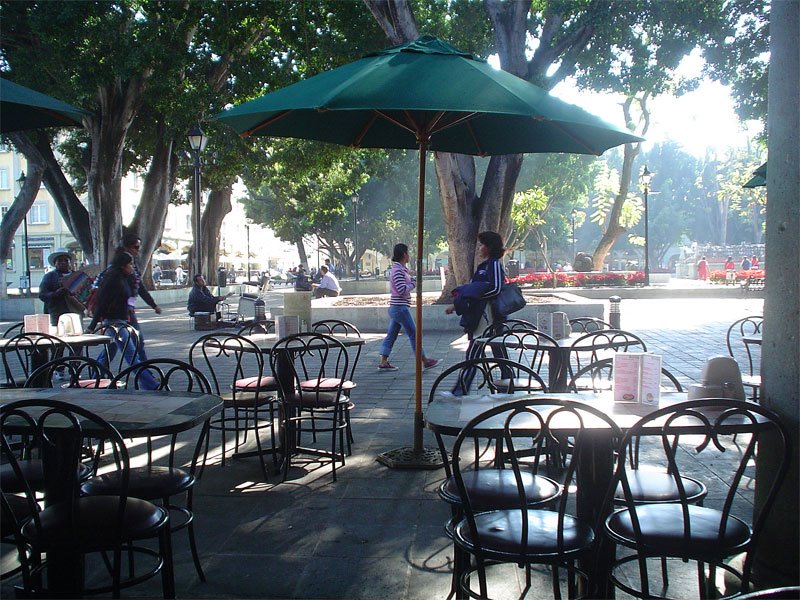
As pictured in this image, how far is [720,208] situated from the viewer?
6725 cm

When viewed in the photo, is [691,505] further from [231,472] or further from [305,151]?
[305,151]

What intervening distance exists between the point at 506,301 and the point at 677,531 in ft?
14.6

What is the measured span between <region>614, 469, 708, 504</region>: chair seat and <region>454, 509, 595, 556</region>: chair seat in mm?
386

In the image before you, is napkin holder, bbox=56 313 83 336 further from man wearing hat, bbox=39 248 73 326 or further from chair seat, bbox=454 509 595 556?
chair seat, bbox=454 509 595 556

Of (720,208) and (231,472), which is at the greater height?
(720,208)

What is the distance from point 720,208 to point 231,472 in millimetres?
69523

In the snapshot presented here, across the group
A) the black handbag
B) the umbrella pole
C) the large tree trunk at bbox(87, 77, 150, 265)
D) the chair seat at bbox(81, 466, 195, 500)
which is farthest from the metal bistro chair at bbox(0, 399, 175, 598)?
the large tree trunk at bbox(87, 77, 150, 265)

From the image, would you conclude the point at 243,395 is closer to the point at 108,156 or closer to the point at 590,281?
the point at 108,156

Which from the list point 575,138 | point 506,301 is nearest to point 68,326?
point 506,301

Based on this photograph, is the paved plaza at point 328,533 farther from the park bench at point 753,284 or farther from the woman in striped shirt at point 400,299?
the park bench at point 753,284

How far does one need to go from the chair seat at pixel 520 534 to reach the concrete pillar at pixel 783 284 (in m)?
0.81

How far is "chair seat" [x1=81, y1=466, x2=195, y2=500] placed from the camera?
11.0ft

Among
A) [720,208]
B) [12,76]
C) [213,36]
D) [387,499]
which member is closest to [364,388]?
[387,499]

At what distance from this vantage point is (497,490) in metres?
3.29
